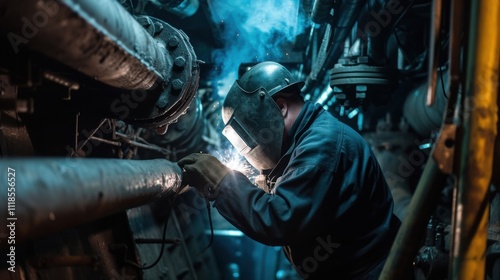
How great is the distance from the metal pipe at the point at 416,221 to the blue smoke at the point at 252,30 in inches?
115

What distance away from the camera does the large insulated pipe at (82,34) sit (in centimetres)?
118

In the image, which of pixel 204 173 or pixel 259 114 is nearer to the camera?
pixel 204 173

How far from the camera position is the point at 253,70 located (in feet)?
9.96

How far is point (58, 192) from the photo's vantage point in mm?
1146

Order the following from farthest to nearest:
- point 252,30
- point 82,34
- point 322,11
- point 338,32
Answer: point 252,30 < point 338,32 < point 322,11 < point 82,34

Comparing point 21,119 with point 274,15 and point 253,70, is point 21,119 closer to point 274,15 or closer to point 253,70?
point 253,70

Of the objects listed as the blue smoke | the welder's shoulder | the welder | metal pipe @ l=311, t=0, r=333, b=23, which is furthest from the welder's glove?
the blue smoke

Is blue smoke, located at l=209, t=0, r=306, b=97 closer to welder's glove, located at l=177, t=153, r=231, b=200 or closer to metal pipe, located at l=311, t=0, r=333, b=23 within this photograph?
metal pipe, located at l=311, t=0, r=333, b=23

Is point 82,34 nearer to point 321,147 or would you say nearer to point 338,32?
point 321,147

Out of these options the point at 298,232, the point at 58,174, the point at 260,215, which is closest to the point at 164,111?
the point at 260,215

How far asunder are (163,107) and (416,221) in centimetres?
135

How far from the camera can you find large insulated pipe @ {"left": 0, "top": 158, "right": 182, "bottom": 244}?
3.45 feet

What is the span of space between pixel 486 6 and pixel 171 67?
1.49m

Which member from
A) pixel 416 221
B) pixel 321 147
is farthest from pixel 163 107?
pixel 416 221
